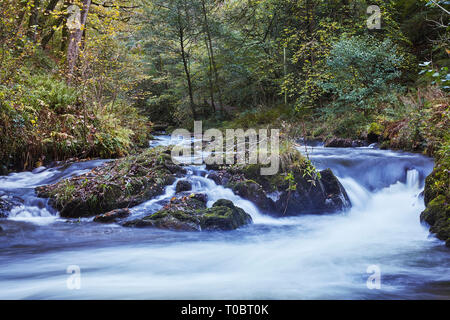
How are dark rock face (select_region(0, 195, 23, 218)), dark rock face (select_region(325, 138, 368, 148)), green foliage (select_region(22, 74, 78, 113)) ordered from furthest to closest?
dark rock face (select_region(325, 138, 368, 148)) < green foliage (select_region(22, 74, 78, 113)) < dark rock face (select_region(0, 195, 23, 218))

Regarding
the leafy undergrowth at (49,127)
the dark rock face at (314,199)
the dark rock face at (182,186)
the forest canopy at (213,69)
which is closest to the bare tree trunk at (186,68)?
the forest canopy at (213,69)

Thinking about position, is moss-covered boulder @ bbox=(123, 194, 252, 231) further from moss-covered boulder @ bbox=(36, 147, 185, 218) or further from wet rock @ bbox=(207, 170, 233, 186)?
wet rock @ bbox=(207, 170, 233, 186)

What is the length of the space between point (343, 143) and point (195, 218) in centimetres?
788

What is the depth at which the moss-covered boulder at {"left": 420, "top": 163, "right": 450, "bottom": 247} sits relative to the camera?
4582 millimetres

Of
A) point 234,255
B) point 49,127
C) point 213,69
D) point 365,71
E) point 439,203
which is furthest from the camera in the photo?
point 213,69

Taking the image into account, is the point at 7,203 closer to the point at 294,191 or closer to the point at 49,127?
the point at 49,127

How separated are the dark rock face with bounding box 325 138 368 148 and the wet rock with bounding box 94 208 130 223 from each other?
8.28 m

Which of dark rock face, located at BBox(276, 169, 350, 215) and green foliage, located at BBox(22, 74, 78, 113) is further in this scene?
green foliage, located at BBox(22, 74, 78, 113)

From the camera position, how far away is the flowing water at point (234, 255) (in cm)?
315

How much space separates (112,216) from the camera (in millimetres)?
5547

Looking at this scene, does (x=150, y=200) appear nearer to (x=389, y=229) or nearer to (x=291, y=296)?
(x=291, y=296)

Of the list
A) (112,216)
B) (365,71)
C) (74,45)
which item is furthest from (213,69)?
(112,216)

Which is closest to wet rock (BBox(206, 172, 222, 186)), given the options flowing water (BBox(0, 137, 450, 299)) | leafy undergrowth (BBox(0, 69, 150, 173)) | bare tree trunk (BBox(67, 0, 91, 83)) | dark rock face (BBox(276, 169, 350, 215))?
flowing water (BBox(0, 137, 450, 299))
